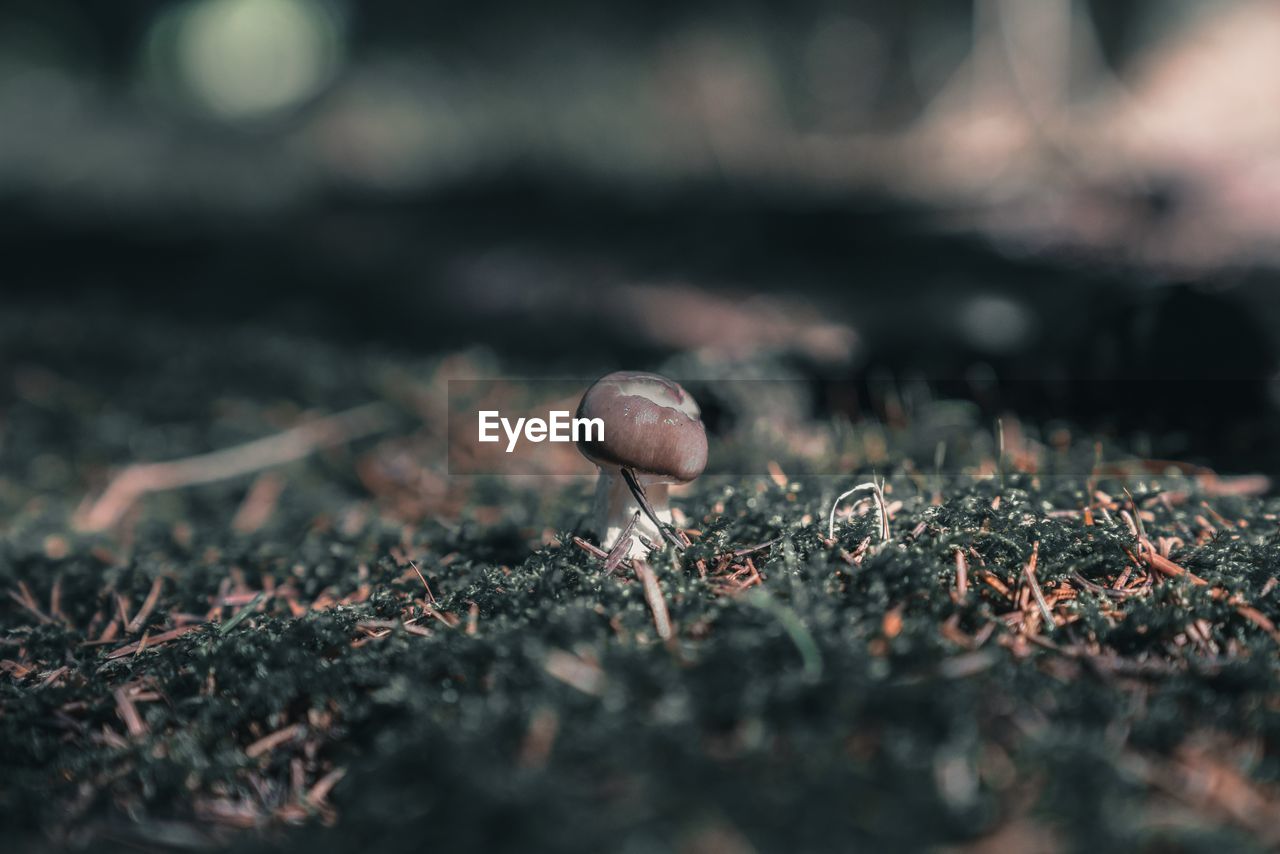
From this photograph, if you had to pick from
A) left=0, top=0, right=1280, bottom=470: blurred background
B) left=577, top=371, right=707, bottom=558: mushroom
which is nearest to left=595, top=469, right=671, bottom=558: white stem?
left=577, top=371, right=707, bottom=558: mushroom

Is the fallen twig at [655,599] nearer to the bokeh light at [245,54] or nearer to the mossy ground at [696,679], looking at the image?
the mossy ground at [696,679]

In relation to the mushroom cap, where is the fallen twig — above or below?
below

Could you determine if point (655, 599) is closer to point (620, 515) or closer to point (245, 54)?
point (620, 515)

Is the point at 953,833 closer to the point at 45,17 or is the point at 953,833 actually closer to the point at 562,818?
the point at 562,818

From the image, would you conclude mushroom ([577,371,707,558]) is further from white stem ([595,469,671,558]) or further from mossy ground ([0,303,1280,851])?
mossy ground ([0,303,1280,851])

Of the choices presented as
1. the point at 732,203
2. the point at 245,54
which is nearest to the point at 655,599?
the point at 732,203

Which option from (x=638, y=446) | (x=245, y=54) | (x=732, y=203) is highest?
(x=245, y=54)
